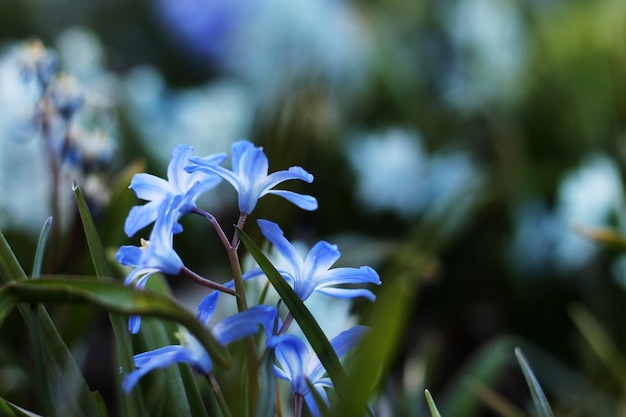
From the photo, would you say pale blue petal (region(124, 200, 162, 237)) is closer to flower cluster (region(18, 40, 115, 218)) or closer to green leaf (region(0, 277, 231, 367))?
green leaf (region(0, 277, 231, 367))

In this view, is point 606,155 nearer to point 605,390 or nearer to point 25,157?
point 605,390

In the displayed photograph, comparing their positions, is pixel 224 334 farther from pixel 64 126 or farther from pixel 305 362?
pixel 64 126

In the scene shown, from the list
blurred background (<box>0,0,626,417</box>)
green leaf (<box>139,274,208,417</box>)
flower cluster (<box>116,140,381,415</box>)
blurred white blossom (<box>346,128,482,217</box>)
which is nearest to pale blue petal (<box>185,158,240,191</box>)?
flower cluster (<box>116,140,381,415</box>)

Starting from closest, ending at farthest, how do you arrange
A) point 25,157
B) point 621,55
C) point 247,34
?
point 25,157 → point 621,55 → point 247,34

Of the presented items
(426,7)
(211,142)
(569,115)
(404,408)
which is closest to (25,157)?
(211,142)

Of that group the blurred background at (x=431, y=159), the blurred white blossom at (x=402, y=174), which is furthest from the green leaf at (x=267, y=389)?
Answer: the blurred white blossom at (x=402, y=174)

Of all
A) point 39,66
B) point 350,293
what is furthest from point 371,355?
point 39,66

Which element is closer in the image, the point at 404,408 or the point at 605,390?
the point at 404,408
